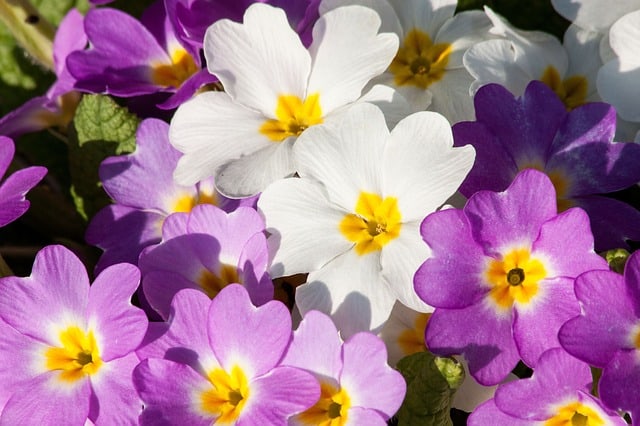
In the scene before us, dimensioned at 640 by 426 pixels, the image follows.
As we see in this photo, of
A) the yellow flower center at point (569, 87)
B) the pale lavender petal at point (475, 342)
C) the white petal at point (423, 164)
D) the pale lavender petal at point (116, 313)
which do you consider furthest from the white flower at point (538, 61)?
the pale lavender petal at point (116, 313)

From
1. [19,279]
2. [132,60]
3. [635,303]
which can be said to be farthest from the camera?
[132,60]

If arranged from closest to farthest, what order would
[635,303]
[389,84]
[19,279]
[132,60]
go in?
1. [635,303]
2. [19,279]
3. [389,84]
4. [132,60]

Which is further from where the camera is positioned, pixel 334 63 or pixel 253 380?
pixel 334 63

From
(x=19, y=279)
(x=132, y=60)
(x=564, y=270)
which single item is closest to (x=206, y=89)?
(x=132, y=60)

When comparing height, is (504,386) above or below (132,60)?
below

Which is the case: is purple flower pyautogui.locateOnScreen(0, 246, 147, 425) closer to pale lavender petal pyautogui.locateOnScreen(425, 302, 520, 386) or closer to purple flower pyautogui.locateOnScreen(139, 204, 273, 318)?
purple flower pyautogui.locateOnScreen(139, 204, 273, 318)

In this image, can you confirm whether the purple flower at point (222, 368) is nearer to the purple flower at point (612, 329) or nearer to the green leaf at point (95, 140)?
the purple flower at point (612, 329)

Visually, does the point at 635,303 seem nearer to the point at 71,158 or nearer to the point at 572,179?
the point at 572,179

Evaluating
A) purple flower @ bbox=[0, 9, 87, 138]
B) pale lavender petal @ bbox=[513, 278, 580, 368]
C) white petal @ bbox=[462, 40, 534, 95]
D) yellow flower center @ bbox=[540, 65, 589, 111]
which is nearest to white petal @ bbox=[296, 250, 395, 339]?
pale lavender petal @ bbox=[513, 278, 580, 368]
